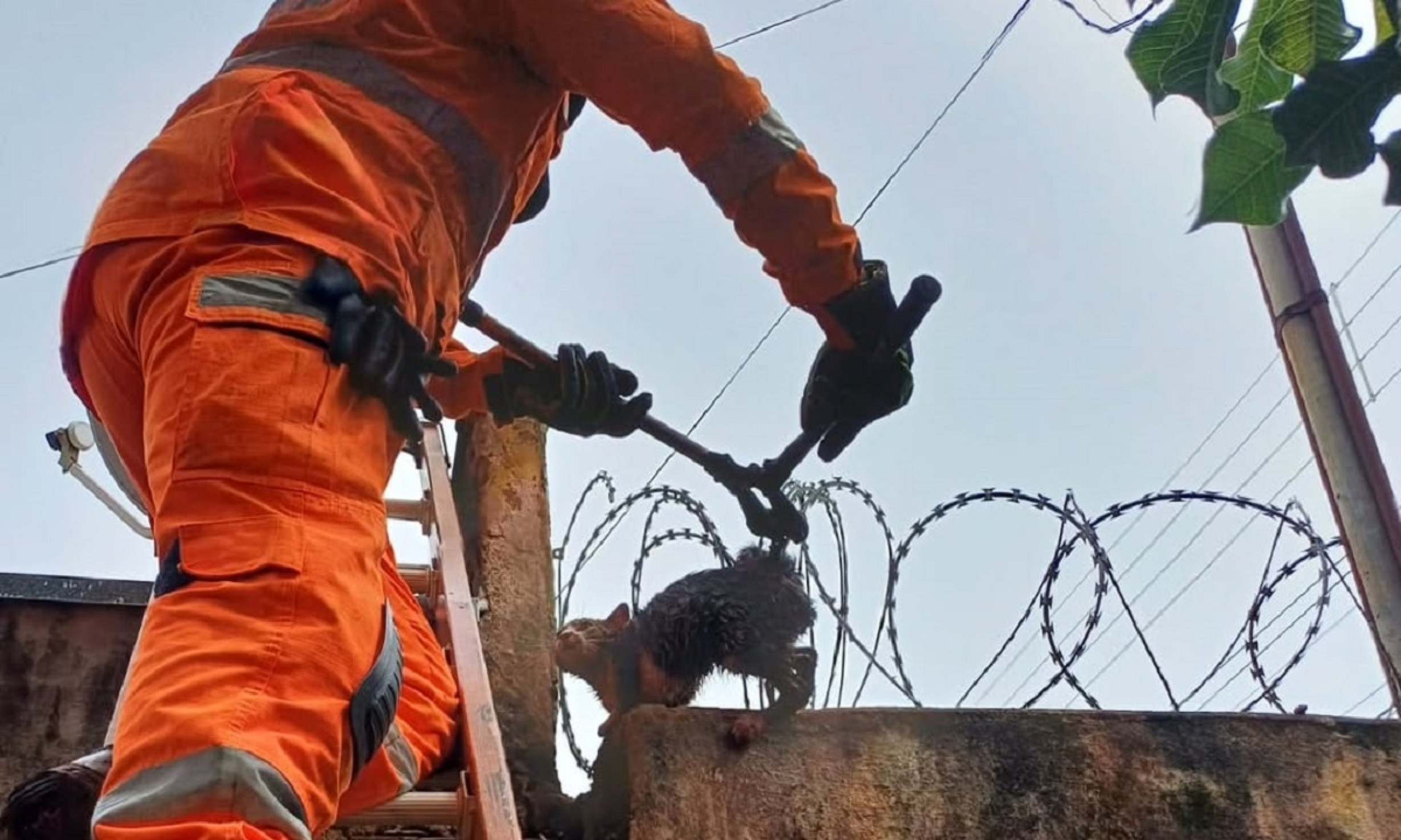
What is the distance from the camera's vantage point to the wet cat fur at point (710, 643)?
2.84 m

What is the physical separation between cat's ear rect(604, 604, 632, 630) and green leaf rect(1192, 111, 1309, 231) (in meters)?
2.00

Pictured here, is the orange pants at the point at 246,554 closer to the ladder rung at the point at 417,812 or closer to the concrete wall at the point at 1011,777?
the ladder rung at the point at 417,812

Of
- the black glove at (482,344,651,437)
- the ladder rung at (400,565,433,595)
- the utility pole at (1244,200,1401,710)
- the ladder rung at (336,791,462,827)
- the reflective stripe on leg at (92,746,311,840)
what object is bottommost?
the reflective stripe on leg at (92,746,311,840)

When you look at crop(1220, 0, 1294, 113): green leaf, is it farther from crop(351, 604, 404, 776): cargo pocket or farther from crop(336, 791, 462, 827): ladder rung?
crop(336, 791, 462, 827): ladder rung

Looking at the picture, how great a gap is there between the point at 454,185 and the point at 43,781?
1057 millimetres

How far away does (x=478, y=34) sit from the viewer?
7.82 ft

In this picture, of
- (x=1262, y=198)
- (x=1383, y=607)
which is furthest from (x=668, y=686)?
(x=1383, y=607)

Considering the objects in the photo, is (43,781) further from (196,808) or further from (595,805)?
(595,805)

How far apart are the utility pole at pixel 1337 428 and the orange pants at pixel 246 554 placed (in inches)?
145

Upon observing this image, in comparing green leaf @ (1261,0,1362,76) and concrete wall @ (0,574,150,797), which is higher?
concrete wall @ (0,574,150,797)

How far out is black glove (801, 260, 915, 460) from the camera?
2539 millimetres

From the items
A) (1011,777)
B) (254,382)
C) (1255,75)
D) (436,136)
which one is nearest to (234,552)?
(254,382)

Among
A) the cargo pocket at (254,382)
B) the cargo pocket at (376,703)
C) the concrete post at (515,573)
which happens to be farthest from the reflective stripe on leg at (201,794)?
the concrete post at (515,573)

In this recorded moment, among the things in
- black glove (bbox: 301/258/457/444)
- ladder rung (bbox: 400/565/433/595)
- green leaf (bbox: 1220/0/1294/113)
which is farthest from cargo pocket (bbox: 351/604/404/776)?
ladder rung (bbox: 400/565/433/595)
